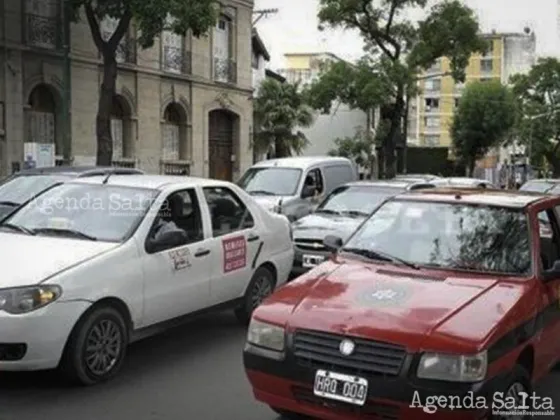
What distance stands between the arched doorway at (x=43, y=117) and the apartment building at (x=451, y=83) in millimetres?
89443

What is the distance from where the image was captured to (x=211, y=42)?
28859mm

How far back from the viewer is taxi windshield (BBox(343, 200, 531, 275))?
18.1ft

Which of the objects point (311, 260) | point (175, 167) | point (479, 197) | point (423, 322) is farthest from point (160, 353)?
point (175, 167)

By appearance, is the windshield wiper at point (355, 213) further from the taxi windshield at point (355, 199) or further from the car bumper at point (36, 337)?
the car bumper at point (36, 337)

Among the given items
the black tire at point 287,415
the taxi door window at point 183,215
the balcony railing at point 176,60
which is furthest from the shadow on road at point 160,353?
the balcony railing at point 176,60

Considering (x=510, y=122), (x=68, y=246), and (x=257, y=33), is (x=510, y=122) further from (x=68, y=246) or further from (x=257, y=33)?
(x=68, y=246)

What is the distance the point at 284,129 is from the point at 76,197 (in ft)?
94.7

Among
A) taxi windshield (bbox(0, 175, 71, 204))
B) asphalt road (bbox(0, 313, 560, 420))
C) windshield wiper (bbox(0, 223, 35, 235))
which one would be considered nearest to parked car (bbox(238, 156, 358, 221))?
taxi windshield (bbox(0, 175, 71, 204))

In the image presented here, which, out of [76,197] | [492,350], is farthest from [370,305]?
[76,197]

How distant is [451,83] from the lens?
113938 millimetres

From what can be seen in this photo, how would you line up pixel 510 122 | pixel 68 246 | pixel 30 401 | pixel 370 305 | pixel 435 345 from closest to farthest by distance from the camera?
pixel 435 345
pixel 370 305
pixel 30 401
pixel 68 246
pixel 510 122

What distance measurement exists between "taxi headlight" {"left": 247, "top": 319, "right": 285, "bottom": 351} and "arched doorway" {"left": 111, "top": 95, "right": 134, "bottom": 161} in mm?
20613

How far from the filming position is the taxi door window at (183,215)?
23.1ft

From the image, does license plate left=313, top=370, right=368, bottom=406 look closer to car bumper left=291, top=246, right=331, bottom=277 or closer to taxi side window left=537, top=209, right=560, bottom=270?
taxi side window left=537, top=209, right=560, bottom=270
